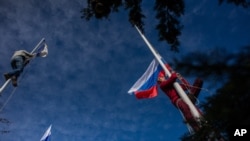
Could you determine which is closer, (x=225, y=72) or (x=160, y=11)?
(x=225, y=72)

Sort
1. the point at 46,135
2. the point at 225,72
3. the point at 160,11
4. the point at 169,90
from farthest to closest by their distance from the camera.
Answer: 1. the point at 46,135
2. the point at 169,90
3. the point at 160,11
4. the point at 225,72

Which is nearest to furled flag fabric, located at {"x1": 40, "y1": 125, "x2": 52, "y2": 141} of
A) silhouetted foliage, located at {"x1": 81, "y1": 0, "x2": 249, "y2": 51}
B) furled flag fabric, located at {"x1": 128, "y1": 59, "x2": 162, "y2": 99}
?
furled flag fabric, located at {"x1": 128, "y1": 59, "x2": 162, "y2": 99}

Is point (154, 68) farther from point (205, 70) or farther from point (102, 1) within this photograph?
point (205, 70)

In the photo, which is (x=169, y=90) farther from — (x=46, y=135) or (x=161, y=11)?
(x=46, y=135)

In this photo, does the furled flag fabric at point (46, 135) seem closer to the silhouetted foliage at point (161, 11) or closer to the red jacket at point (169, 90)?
the red jacket at point (169, 90)

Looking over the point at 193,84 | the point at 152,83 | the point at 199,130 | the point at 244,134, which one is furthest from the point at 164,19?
the point at 152,83

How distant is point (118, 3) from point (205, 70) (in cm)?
433

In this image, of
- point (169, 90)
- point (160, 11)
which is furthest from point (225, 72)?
point (169, 90)

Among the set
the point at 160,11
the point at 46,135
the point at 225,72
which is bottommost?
the point at 225,72

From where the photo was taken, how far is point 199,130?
3.79 metres

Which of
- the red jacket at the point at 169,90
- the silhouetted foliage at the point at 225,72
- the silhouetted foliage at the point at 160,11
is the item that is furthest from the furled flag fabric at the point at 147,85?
the silhouetted foliage at the point at 225,72

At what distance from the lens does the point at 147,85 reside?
11391 millimetres

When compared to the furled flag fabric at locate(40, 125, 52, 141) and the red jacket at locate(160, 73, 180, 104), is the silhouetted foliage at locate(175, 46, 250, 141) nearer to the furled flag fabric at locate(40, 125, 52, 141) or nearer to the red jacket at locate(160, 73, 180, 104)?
the red jacket at locate(160, 73, 180, 104)

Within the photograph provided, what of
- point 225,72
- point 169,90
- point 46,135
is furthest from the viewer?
point 46,135
